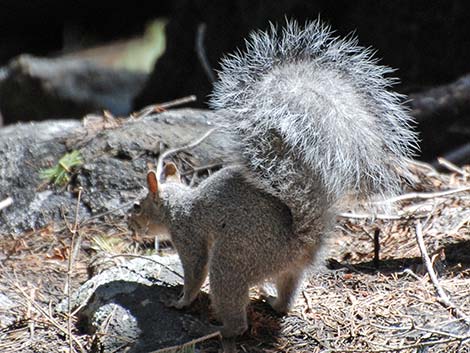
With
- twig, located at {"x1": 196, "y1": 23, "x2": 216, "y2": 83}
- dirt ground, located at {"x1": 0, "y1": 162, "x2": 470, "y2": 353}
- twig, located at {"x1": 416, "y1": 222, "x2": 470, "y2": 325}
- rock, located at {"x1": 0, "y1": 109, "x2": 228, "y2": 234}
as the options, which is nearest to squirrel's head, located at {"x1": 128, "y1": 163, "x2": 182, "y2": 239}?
dirt ground, located at {"x1": 0, "y1": 162, "x2": 470, "y2": 353}

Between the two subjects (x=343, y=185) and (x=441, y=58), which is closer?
(x=343, y=185)

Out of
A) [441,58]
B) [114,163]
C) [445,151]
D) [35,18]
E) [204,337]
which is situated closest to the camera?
[204,337]

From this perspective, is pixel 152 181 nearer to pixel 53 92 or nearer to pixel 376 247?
pixel 376 247

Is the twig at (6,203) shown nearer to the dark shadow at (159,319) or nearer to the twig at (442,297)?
the dark shadow at (159,319)

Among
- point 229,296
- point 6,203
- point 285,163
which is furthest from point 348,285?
point 6,203

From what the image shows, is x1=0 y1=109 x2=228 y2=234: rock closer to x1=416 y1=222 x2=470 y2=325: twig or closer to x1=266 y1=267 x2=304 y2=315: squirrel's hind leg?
x1=266 y1=267 x2=304 y2=315: squirrel's hind leg

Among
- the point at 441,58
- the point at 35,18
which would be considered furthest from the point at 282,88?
the point at 35,18

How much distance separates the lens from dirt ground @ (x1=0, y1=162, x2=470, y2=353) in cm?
310

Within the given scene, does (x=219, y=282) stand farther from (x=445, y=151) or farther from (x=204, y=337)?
(x=445, y=151)

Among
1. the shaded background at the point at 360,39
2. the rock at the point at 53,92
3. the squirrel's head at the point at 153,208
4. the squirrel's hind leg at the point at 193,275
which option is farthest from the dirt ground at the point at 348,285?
the rock at the point at 53,92

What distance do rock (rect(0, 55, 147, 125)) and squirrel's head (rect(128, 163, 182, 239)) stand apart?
Answer: 6.23 meters

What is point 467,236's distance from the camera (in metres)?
3.83

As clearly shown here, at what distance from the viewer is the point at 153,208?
3.68m

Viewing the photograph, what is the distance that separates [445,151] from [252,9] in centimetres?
259
